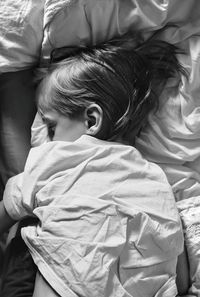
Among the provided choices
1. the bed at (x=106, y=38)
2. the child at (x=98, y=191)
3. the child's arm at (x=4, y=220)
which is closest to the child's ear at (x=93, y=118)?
the child at (x=98, y=191)

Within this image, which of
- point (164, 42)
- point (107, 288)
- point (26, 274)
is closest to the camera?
point (107, 288)

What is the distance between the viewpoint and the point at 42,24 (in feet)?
3.56

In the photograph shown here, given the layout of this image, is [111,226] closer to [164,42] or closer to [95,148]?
[95,148]

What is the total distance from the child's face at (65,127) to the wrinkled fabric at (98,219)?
0.17ft

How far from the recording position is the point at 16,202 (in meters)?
1.01

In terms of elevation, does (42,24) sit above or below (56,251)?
above

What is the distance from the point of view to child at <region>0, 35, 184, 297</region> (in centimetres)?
93

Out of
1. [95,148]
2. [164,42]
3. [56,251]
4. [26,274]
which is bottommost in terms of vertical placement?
[26,274]

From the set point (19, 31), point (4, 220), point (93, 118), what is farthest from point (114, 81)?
point (4, 220)

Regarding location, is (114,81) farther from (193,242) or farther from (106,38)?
(193,242)

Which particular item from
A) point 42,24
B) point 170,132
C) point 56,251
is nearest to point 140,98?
point 170,132

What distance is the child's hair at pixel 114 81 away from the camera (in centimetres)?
107

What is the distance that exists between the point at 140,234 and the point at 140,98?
1.02ft

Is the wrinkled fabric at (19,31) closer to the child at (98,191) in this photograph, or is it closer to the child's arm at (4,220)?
the child at (98,191)
